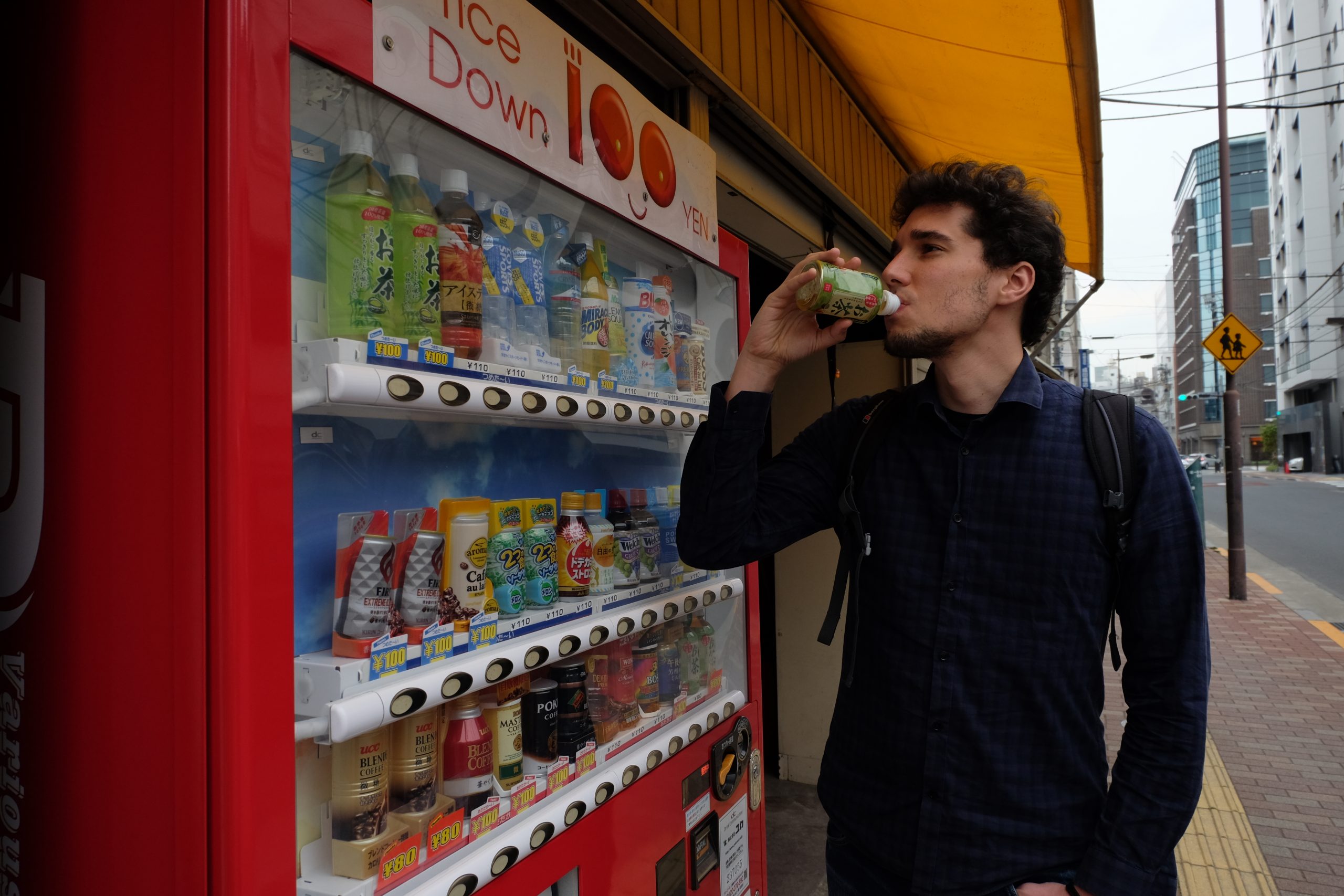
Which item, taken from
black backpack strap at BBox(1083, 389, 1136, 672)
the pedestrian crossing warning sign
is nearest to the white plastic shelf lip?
black backpack strap at BBox(1083, 389, 1136, 672)

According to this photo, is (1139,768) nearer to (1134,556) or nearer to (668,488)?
(1134,556)

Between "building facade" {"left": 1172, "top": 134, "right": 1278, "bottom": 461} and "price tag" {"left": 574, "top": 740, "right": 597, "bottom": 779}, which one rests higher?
"building facade" {"left": 1172, "top": 134, "right": 1278, "bottom": 461}

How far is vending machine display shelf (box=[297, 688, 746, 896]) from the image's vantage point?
1198 millimetres

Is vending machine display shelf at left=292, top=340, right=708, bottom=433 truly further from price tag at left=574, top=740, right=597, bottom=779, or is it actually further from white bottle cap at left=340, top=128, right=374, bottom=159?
price tag at left=574, top=740, right=597, bottom=779

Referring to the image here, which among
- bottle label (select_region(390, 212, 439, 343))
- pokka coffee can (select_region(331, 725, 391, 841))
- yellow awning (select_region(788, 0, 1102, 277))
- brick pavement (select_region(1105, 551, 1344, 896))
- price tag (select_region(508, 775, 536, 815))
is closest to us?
pokka coffee can (select_region(331, 725, 391, 841))

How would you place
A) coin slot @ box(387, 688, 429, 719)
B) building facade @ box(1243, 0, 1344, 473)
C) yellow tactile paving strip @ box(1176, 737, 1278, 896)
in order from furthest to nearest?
building facade @ box(1243, 0, 1344, 473) < yellow tactile paving strip @ box(1176, 737, 1278, 896) < coin slot @ box(387, 688, 429, 719)

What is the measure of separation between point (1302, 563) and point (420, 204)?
1285cm

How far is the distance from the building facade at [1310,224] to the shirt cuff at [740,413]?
1608 inches

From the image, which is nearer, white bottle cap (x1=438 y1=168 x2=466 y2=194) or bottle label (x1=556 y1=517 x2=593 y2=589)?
white bottle cap (x1=438 y1=168 x2=466 y2=194)

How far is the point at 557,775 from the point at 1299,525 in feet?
57.0

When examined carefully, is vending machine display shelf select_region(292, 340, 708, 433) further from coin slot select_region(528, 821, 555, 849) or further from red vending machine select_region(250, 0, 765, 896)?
coin slot select_region(528, 821, 555, 849)

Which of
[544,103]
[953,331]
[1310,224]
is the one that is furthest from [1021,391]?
[1310,224]

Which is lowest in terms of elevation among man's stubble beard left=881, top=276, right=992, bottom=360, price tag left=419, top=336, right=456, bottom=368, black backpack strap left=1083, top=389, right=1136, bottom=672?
black backpack strap left=1083, top=389, right=1136, bottom=672

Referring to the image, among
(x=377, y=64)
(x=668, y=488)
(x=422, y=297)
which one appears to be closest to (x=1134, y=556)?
(x=668, y=488)
